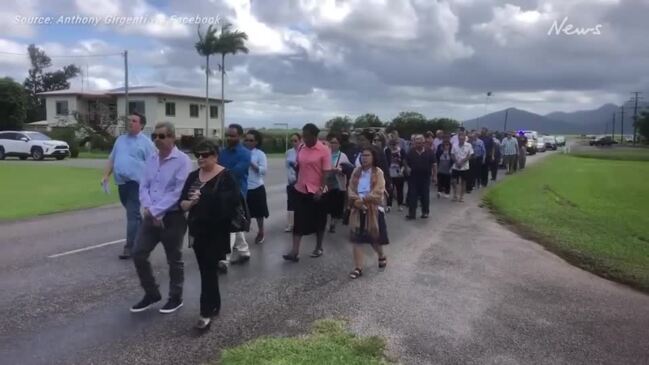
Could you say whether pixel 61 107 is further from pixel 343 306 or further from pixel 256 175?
pixel 343 306

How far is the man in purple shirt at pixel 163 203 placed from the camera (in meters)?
5.53

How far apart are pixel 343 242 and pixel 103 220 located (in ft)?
16.6

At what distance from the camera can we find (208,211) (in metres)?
5.16

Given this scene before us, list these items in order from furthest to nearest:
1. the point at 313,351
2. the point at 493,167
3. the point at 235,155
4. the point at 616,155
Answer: the point at 616,155
the point at 493,167
the point at 235,155
the point at 313,351

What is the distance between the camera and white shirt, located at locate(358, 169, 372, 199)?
744 cm

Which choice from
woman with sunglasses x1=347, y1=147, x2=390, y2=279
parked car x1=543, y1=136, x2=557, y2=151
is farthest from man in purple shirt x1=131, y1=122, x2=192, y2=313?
parked car x1=543, y1=136, x2=557, y2=151

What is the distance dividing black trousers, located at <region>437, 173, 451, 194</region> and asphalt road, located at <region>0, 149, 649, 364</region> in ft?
22.7

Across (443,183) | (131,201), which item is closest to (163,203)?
(131,201)

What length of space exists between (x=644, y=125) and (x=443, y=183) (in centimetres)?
9097

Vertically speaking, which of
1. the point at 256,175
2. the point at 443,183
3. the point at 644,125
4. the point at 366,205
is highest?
the point at 644,125

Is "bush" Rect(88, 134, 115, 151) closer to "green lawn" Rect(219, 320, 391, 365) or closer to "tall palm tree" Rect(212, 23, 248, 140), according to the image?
"tall palm tree" Rect(212, 23, 248, 140)

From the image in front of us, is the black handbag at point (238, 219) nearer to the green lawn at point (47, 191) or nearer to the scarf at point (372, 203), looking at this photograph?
the scarf at point (372, 203)

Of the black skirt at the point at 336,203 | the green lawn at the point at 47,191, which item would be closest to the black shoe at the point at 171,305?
the black skirt at the point at 336,203

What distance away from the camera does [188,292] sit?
6477mm
